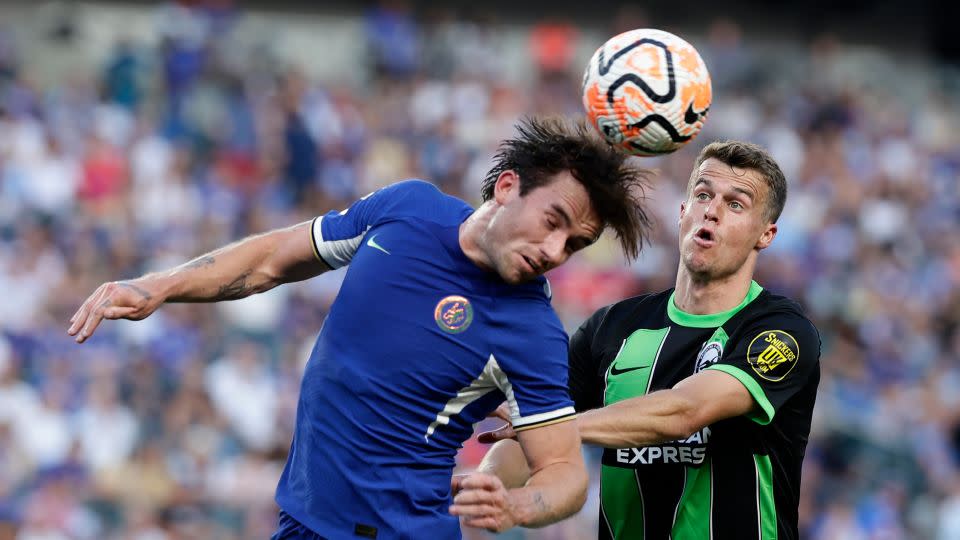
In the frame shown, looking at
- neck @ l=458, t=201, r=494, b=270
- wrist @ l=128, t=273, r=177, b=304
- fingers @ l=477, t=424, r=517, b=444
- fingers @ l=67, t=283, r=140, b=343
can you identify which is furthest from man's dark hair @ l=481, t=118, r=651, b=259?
fingers @ l=67, t=283, r=140, b=343

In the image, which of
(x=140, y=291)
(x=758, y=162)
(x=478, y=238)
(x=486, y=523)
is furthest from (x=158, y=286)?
(x=758, y=162)

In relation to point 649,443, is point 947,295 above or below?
above

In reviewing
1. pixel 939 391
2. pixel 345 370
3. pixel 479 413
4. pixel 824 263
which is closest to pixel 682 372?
pixel 479 413

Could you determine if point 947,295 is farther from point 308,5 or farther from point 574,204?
point 574,204

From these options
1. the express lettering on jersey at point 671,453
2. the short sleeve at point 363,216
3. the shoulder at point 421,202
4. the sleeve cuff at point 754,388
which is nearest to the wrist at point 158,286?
the short sleeve at point 363,216

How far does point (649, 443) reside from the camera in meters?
4.88

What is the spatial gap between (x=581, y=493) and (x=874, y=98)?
1658 cm

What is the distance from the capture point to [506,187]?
4.65 m

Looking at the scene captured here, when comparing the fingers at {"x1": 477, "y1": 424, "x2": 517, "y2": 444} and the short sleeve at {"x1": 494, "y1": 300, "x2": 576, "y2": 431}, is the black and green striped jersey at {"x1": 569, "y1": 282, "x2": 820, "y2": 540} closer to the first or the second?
the fingers at {"x1": 477, "y1": 424, "x2": 517, "y2": 444}

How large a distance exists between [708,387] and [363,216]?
1489 mm

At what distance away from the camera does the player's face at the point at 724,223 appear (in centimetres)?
539

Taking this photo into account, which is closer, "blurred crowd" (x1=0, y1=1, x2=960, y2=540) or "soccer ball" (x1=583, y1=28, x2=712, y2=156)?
"soccer ball" (x1=583, y1=28, x2=712, y2=156)

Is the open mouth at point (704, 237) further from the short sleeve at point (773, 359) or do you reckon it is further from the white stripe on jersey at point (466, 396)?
the white stripe on jersey at point (466, 396)

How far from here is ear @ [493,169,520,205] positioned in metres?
4.61
